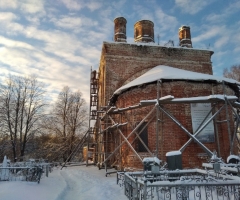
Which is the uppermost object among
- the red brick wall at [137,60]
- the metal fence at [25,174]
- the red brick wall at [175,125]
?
the red brick wall at [137,60]

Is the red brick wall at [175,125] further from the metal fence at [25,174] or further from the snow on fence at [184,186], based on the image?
the metal fence at [25,174]

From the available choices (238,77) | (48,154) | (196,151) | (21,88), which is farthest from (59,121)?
(238,77)

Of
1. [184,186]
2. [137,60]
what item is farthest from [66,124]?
[184,186]

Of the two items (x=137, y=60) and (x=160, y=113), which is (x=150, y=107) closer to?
(x=160, y=113)

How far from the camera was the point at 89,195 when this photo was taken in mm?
7102

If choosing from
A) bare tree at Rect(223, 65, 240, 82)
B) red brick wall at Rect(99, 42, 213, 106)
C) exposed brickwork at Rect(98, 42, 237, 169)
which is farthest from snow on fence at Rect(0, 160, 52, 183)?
bare tree at Rect(223, 65, 240, 82)

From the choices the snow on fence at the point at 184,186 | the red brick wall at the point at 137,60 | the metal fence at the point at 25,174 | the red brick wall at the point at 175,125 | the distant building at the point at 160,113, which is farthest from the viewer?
the red brick wall at the point at 137,60

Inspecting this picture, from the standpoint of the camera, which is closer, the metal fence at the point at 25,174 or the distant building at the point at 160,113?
the metal fence at the point at 25,174

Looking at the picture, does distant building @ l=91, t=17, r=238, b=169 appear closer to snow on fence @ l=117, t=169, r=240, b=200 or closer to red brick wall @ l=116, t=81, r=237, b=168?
red brick wall @ l=116, t=81, r=237, b=168

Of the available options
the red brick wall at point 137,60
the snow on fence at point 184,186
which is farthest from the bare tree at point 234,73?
the snow on fence at point 184,186

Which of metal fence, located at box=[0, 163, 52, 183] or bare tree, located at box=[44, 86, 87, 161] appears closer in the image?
metal fence, located at box=[0, 163, 52, 183]

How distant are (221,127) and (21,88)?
19.6 metres

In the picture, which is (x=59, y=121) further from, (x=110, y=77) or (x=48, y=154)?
(x=110, y=77)

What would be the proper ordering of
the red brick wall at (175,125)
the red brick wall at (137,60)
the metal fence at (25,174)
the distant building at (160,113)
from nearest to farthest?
1. the metal fence at (25,174)
2. the distant building at (160,113)
3. the red brick wall at (175,125)
4. the red brick wall at (137,60)
